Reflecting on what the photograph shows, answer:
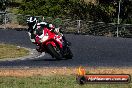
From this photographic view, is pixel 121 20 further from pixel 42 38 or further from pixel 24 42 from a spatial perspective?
pixel 42 38

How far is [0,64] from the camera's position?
19.8m

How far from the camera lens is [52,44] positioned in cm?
2161

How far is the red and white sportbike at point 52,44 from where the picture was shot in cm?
2140

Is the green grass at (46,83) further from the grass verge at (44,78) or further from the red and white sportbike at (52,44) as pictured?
the red and white sportbike at (52,44)

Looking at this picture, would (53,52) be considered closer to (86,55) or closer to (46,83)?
(86,55)

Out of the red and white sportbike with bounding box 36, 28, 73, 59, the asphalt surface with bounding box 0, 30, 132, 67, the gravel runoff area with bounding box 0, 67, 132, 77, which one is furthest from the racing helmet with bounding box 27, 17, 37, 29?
the gravel runoff area with bounding box 0, 67, 132, 77

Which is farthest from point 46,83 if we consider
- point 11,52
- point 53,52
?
point 11,52

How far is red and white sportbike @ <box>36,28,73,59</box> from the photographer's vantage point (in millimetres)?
21402

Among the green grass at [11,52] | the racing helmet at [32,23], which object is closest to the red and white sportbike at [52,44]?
the racing helmet at [32,23]

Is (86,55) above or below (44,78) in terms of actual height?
below

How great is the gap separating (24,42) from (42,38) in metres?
11.3

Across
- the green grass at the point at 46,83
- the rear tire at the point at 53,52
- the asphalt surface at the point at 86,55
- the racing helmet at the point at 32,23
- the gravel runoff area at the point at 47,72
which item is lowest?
the asphalt surface at the point at 86,55

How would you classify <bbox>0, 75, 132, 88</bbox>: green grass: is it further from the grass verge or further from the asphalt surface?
the asphalt surface

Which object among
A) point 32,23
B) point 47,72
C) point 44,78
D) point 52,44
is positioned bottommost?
point 52,44
